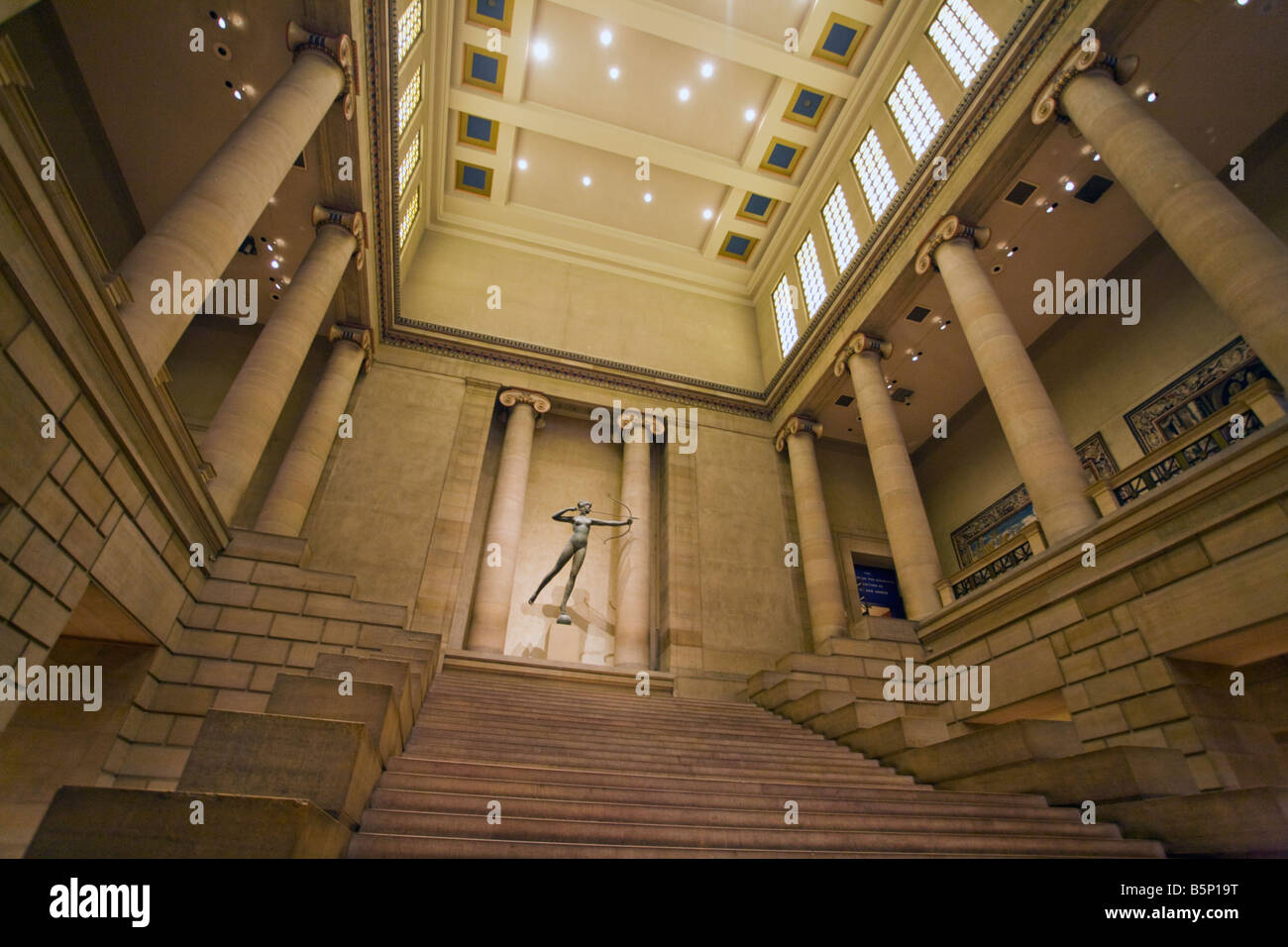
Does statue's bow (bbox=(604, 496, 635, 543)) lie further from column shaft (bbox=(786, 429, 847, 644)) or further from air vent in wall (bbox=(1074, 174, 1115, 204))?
air vent in wall (bbox=(1074, 174, 1115, 204))

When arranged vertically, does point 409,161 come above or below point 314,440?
above

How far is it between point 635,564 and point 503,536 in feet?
10.6

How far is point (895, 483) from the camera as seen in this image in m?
12.6

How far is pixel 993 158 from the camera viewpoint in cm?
1095

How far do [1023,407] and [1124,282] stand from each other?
707 cm

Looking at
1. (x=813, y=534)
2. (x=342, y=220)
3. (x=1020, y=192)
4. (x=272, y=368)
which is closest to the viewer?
(x=272, y=368)

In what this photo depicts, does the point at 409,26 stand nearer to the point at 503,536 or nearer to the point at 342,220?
the point at 342,220

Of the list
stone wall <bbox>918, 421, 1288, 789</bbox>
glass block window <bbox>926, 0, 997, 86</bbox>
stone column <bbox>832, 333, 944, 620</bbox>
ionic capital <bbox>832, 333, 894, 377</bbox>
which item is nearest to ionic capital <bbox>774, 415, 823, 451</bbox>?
stone column <bbox>832, 333, 944, 620</bbox>

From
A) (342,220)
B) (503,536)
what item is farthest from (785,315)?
(342,220)

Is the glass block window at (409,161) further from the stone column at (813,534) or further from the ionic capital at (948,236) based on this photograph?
the ionic capital at (948,236)

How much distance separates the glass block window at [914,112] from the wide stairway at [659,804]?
13.2m

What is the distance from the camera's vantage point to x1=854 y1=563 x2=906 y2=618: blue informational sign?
17453mm

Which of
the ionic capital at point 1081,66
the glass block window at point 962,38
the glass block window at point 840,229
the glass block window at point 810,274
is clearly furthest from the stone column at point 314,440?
the glass block window at point 962,38

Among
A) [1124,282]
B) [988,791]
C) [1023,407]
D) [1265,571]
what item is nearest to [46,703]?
[988,791]
